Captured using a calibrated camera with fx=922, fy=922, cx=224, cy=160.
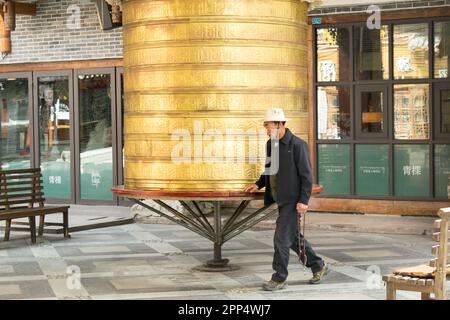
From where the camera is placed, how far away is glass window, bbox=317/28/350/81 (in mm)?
16531

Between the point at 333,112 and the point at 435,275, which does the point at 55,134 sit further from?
the point at 435,275

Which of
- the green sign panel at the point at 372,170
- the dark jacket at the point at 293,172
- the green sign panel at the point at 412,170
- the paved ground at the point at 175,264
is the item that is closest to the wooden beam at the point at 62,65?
the paved ground at the point at 175,264

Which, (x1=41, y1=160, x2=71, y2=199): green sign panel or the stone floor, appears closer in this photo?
the stone floor

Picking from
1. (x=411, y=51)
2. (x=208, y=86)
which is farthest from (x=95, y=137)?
(x=208, y=86)

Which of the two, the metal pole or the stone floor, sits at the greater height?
the metal pole

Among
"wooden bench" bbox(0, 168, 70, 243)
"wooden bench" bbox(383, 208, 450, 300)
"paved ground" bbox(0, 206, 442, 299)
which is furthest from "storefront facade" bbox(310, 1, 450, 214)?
"wooden bench" bbox(383, 208, 450, 300)

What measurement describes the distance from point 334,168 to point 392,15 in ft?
9.51

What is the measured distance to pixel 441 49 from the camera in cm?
1577

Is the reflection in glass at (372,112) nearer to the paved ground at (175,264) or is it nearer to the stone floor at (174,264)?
the paved ground at (175,264)

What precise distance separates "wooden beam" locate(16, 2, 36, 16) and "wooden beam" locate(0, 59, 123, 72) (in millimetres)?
1064

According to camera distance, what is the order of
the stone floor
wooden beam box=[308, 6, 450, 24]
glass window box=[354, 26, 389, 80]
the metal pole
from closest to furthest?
1. the stone floor
2. the metal pole
3. wooden beam box=[308, 6, 450, 24]
4. glass window box=[354, 26, 389, 80]

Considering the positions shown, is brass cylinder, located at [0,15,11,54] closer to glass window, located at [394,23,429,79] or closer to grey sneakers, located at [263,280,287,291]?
glass window, located at [394,23,429,79]

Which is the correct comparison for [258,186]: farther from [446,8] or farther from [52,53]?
[52,53]

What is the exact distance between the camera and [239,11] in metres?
10.1
